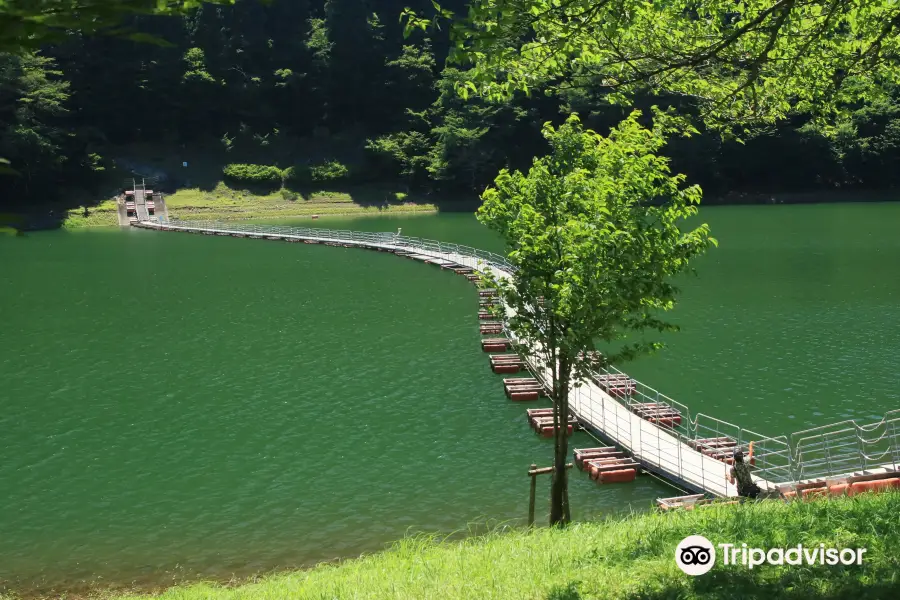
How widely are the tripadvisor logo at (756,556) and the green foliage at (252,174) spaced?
8499 cm

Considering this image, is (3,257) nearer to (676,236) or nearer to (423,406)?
(423,406)

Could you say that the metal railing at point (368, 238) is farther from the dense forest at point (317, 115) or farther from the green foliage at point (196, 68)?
the green foliage at point (196, 68)

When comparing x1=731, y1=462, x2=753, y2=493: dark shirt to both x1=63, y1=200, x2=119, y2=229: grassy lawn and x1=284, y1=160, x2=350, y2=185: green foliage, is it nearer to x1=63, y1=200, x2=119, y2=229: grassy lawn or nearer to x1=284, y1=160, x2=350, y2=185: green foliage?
x1=63, y1=200, x2=119, y2=229: grassy lawn

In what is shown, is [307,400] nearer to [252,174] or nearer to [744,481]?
[744,481]

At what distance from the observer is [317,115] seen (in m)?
98.4

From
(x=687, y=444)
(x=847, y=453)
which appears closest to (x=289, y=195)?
(x=687, y=444)

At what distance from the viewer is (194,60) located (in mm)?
92625

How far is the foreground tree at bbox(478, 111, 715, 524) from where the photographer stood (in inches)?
480

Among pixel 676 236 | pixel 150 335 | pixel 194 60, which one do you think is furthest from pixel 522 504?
pixel 194 60

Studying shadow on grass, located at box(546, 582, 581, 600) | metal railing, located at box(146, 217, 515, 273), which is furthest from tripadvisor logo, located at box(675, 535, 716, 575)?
metal railing, located at box(146, 217, 515, 273)

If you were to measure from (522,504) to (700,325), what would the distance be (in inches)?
674

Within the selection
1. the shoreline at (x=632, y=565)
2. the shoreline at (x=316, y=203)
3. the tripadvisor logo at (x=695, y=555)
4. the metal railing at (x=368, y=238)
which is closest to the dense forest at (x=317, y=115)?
the shoreline at (x=316, y=203)

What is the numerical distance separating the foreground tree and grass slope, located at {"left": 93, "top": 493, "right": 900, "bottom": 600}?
115 inches

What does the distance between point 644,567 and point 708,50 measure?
239 inches
